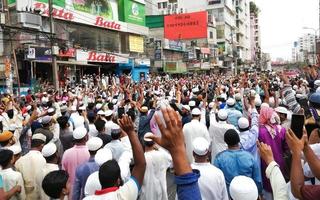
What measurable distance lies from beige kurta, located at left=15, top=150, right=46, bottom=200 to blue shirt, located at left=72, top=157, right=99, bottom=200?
636 millimetres

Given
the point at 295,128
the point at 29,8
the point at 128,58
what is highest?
the point at 29,8

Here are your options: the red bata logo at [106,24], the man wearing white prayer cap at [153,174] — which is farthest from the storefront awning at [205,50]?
the man wearing white prayer cap at [153,174]

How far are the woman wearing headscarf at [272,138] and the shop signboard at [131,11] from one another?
35389 millimetres

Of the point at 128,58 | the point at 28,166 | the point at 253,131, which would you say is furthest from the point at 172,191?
the point at 128,58

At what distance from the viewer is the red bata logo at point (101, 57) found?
101ft

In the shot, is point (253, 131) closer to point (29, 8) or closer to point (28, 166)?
point (28, 166)

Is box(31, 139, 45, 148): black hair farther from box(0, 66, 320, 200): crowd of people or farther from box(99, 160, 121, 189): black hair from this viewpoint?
box(99, 160, 121, 189): black hair

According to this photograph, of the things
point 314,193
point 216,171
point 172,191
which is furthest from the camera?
point 172,191

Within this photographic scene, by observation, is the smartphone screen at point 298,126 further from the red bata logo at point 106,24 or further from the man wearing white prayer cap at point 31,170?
the red bata logo at point 106,24

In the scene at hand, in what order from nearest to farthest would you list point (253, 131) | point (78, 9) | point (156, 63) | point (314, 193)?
point (314, 193), point (253, 131), point (78, 9), point (156, 63)

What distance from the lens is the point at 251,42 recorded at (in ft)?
406

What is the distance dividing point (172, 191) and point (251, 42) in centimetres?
12266

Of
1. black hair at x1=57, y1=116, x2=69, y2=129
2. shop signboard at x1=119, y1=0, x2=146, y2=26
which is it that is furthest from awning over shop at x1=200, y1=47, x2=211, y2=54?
black hair at x1=57, y1=116, x2=69, y2=129

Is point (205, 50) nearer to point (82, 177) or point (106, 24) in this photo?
point (106, 24)
